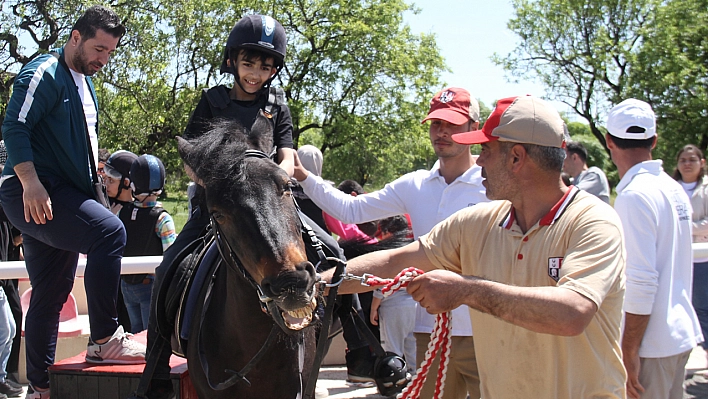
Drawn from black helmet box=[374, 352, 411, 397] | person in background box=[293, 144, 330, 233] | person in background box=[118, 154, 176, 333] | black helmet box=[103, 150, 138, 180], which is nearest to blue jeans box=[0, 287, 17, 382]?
person in background box=[118, 154, 176, 333]

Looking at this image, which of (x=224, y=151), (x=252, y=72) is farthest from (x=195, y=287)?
(x=252, y=72)

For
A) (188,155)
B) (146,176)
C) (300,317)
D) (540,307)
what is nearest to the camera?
(540,307)

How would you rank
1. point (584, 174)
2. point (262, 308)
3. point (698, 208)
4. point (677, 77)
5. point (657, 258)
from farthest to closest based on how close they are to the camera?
1. point (677, 77)
2. point (584, 174)
3. point (698, 208)
4. point (657, 258)
5. point (262, 308)

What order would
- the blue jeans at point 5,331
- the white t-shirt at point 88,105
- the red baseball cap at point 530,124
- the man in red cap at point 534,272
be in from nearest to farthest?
the man in red cap at point 534,272 → the red baseball cap at point 530,124 → the white t-shirt at point 88,105 → the blue jeans at point 5,331

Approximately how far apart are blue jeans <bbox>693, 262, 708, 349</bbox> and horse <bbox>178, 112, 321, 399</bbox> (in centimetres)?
466

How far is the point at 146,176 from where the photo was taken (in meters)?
6.67

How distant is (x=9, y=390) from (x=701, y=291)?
6774mm

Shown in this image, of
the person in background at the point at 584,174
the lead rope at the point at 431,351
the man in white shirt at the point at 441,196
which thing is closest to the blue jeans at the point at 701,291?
the person in background at the point at 584,174

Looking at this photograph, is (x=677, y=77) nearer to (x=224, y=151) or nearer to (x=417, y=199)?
(x=417, y=199)

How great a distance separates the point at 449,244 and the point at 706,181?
5.92 m

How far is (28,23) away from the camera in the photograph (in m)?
23.7

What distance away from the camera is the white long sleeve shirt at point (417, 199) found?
4332 mm

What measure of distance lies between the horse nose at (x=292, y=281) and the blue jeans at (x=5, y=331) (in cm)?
432

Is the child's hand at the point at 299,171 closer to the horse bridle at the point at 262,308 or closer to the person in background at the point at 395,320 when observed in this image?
the horse bridle at the point at 262,308
